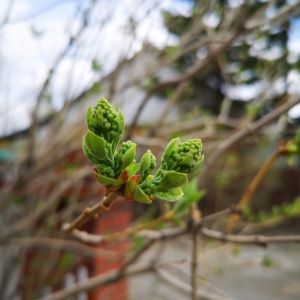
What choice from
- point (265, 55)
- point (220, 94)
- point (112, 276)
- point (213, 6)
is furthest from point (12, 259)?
point (220, 94)

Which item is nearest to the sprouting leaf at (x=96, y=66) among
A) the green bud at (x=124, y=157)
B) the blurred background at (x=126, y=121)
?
the blurred background at (x=126, y=121)

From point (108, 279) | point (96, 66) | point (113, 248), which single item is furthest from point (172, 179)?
point (113, 248)

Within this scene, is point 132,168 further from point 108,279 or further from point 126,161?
point 108,279

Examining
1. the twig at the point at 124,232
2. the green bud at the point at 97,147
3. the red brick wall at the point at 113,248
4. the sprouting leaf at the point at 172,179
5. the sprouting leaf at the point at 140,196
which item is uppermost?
the red brick wall at the point at 113,248

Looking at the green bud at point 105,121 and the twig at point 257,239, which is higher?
the twig at point 257,239

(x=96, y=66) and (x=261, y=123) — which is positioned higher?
(x=96, y=66)

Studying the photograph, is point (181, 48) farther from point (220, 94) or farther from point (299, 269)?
point (220, 94)

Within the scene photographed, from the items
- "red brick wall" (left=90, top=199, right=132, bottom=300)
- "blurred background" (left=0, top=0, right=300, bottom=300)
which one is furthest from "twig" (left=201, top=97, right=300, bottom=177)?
"red brick wall" (left=90, top=199, right=132, bottom=300)

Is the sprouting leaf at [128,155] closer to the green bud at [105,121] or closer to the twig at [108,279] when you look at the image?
the green bud at [105,121]
